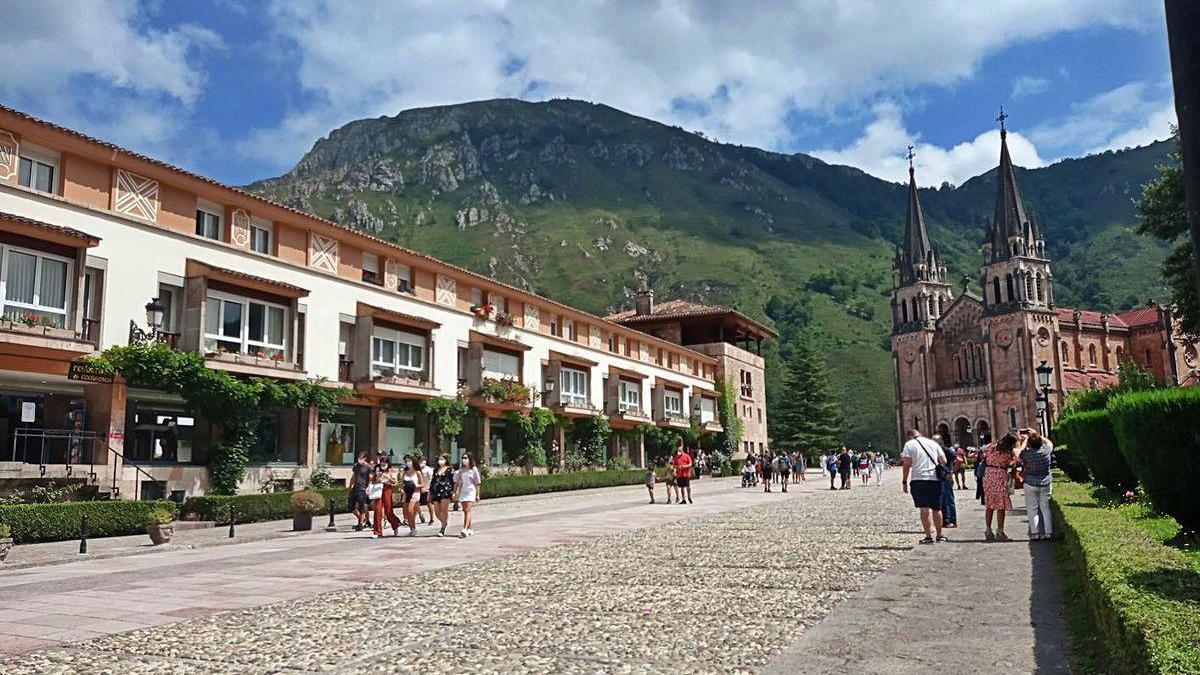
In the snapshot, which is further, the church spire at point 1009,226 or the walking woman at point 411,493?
the church spire at point 1009,226

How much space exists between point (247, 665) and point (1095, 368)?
100 m

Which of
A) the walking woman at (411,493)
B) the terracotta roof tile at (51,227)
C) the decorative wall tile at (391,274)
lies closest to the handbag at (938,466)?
the walking woman at (411,493)

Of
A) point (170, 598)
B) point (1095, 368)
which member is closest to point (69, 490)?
point (170, 598)

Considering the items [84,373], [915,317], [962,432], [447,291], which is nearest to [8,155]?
[84,373]

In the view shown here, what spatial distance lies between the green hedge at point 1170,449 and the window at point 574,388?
34.1 metres

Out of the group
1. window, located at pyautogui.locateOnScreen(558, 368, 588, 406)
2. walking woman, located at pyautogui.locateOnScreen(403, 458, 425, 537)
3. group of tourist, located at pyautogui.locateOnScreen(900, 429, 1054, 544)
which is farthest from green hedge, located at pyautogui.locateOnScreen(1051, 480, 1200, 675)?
window, located at pyautogui.locateOnScreen(558, 368, 588, 406)

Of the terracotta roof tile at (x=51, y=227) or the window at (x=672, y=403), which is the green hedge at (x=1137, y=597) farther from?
the window at (x=672, y=403)

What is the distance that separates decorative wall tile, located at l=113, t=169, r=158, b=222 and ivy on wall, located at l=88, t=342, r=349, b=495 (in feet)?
12.4

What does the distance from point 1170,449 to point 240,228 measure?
25.1 metres

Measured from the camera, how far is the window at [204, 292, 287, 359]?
2461cm

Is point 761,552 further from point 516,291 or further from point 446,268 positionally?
point 516,291

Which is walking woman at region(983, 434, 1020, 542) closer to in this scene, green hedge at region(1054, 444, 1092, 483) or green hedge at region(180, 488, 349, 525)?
green hedge at region(1054, 444, 1092, 483)

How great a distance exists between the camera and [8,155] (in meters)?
20.5

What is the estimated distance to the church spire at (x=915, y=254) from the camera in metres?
96.9
